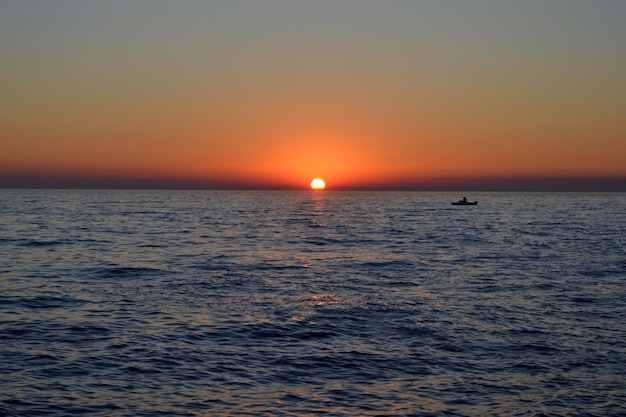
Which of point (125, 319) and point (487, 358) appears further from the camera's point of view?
point (125, 319)

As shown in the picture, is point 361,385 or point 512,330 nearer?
point 361,385

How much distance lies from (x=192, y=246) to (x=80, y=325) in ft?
104

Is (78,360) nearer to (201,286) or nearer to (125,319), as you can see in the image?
(125,319)

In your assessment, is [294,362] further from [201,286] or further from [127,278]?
[127,278]

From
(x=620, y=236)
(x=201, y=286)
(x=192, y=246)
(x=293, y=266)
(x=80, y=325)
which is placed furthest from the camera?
(x=620, y=236)

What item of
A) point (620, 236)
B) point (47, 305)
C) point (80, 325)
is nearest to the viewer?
point (80, 325)

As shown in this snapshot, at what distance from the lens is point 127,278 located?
33.4 m

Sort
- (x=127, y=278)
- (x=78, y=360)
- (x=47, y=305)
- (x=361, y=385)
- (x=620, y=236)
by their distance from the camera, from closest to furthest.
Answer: (x=361, y=385)
(x=78, y=360)
(x=47, y=305)
(x=127, y=278)
(x=620, y=236)

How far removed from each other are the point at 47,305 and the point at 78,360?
29.5 ft

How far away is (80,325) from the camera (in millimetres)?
21641

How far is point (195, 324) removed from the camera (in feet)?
72.3

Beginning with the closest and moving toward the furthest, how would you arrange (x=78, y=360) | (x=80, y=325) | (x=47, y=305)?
(x=78, y=360), (x=80, y=325), (x=47, y=305)

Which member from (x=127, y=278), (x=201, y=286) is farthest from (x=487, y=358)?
(x=127, y=278)

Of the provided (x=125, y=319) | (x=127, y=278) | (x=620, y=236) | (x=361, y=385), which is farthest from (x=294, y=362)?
(x=620, y=236)
